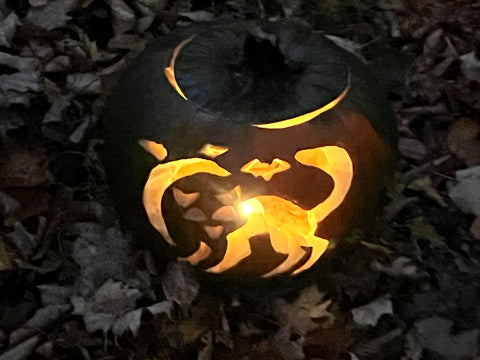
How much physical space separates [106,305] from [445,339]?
0.95 meters

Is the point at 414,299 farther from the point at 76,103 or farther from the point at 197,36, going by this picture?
the point at 76,103

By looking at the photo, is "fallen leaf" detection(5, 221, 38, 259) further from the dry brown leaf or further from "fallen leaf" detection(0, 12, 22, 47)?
the dry brown leaf

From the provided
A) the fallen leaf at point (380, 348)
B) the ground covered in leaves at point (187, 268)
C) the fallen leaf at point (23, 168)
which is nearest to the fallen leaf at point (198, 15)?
the ground covered in leaves at point (187, 268)

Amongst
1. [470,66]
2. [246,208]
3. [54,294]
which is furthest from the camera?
[470,66]

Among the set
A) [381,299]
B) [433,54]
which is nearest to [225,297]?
[381,299]

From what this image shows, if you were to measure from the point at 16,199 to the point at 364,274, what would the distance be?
3.57 ft

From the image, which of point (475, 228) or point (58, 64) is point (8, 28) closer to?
point (58, 64)

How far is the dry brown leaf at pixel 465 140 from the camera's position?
2.30m

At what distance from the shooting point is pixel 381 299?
1.95 metres

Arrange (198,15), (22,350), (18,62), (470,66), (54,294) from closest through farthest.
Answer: (22,350) < (54,294) < (18,62) < (470,66) < (198,15)

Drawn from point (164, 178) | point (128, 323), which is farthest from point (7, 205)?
point (164, 178)

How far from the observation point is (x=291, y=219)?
1.70 meters

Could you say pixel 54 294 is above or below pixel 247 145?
below

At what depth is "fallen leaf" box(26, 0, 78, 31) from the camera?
250cm
